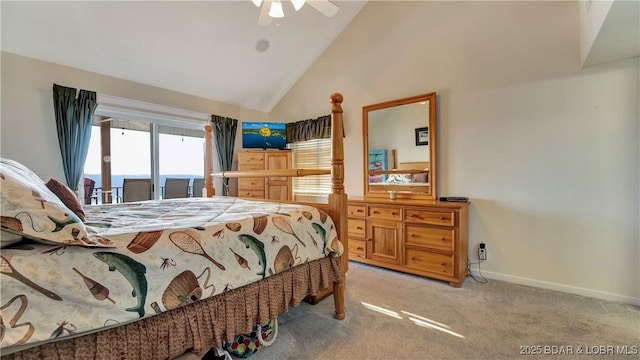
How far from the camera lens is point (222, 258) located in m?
1.23

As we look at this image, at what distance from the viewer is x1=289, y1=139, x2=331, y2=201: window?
4379 mm

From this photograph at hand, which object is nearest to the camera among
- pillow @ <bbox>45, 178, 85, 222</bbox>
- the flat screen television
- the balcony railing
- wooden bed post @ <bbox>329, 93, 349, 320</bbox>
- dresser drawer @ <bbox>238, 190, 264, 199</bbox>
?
pillow @ <bbox>45, 178, 85, 222</bbox>

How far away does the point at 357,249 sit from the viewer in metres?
3.34

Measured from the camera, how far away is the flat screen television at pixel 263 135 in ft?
14.3

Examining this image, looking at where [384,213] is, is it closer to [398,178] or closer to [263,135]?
[398,178]

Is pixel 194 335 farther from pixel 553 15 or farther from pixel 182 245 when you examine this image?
pixel 553 15

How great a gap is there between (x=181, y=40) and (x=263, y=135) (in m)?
1.70

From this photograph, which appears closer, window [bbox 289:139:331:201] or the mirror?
the mirror

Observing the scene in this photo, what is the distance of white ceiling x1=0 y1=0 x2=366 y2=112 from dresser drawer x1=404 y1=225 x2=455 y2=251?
3089 mm

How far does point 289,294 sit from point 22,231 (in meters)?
1.19

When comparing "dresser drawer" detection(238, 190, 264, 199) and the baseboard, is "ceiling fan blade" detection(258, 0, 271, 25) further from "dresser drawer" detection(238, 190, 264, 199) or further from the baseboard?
the baseboard

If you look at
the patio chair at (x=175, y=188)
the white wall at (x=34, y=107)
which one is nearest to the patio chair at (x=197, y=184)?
the patio chair at (x=175, y=188)

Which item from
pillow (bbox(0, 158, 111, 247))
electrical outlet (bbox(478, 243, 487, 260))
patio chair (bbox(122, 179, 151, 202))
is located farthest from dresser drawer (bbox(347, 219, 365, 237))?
patio chair (bbox(122, 179, 151, 202))

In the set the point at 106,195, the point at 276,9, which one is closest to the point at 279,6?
the point at 276,9
